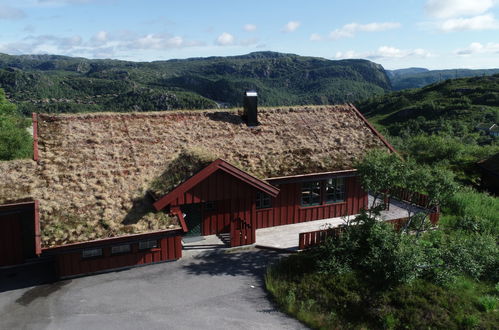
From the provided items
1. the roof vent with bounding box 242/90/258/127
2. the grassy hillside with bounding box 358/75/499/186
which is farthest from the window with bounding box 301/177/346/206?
the grassy hillside with bounding box 358/75/499/186

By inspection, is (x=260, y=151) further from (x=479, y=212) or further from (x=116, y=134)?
(x=479, y=212)

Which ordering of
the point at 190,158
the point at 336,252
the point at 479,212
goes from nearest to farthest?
the point at 336,252, the point at 190,158, the point at 479,212

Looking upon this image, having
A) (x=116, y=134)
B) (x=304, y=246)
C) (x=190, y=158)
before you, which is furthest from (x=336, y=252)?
(x=116, y=134)

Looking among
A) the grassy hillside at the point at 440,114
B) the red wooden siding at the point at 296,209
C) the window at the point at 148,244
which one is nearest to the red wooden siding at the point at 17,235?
the window at the point at 148,244

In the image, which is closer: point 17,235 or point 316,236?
point 17,235

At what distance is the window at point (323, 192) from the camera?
68.4 ft

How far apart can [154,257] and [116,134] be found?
22.3ft

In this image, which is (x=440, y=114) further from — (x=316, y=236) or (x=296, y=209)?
(x=316, y=236)

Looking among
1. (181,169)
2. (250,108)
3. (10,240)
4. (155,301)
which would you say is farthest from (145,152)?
(155,301)

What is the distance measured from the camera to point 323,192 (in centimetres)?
2108

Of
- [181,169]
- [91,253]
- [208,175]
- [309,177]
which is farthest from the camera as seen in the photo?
[309,177]

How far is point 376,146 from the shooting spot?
76.2 feet

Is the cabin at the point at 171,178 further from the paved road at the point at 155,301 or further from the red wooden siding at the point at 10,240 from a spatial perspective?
the paved road at the point at 155,301

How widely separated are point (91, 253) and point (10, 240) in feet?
11.6
